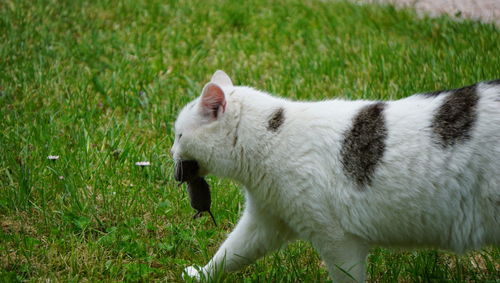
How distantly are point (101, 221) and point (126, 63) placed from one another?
2.78 metres

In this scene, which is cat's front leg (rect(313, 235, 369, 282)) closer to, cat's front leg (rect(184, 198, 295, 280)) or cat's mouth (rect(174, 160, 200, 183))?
cat's front leg (rect(184, 198, 295, 280))

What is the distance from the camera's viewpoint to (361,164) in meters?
3.03

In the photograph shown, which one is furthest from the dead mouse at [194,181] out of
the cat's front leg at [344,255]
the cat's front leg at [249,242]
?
the cat's front leg at [344,255]

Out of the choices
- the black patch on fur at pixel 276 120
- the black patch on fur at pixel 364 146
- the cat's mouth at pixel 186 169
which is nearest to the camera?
the black patch on fur at pixel 364 146

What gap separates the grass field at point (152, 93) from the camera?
372 cm

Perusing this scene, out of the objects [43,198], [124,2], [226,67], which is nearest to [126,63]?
[226,67]

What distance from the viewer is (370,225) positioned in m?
3.03

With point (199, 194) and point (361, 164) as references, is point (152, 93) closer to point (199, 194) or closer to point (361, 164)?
point (199, 194)

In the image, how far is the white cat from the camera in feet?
9.53

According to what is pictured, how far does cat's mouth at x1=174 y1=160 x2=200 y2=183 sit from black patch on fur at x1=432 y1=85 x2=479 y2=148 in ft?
4.05

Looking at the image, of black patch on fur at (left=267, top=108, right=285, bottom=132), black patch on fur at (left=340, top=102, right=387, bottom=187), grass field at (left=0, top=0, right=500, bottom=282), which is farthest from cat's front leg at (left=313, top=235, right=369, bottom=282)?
black patch on fur at (left=267, top=108, right=285, bottom=132)

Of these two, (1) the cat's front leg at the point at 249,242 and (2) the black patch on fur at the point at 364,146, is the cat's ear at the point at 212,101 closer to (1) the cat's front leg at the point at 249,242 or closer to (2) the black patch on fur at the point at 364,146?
(1) the cat's front leg at the point at 249,242

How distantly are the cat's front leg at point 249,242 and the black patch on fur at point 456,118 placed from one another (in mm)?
952

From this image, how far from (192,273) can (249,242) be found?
0.38 m
